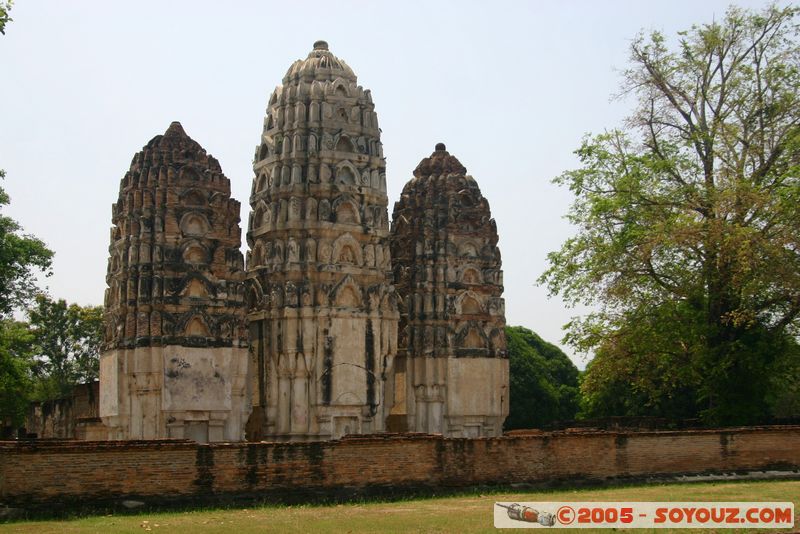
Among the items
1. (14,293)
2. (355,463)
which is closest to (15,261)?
(14,293)

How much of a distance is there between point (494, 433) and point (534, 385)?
748 inches

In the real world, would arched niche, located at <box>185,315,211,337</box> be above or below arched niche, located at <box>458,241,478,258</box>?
below

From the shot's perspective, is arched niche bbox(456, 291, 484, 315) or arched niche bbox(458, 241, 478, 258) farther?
arched niche bbox(458, 241, 478, 258)

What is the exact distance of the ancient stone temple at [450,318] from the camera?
31.2m

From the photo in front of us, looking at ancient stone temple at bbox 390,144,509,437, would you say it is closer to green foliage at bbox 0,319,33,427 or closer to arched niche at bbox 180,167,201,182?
arched niche at bbox 180,167,201,182

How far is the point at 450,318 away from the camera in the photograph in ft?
103

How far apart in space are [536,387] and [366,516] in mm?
33952

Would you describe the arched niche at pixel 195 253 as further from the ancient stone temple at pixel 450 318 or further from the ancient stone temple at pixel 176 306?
the ancient stone temple at pixel 450 318

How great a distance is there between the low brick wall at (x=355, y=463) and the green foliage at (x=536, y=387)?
24516mm

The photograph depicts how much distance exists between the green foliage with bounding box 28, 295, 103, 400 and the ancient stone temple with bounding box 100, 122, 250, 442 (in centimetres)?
2596

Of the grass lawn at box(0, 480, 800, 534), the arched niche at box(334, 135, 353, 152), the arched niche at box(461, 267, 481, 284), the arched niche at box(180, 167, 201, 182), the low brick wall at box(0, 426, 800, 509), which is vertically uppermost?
the arched niche at box(334, 135, 353, 152)

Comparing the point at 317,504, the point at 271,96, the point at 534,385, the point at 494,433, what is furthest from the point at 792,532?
the point at 534,385

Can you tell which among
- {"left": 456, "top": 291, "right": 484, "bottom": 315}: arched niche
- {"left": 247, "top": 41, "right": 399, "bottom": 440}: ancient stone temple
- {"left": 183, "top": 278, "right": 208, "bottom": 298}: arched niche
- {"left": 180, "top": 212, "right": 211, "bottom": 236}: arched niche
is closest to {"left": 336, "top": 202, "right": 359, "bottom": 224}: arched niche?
{"left": 247, "top": 41, "right": 399, "bottom": 440}: ancient stone temple

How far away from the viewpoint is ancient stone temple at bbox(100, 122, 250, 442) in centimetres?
2561
